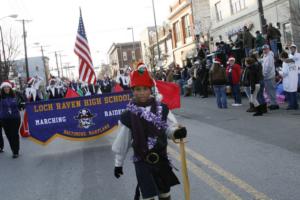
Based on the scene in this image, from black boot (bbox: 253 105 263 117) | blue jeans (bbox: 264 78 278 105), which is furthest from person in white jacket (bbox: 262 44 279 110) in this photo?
black boot (bbox: 253 105 263 117)

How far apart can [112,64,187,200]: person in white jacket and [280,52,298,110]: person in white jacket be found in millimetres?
9451

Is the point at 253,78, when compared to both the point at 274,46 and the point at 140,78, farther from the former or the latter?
the point at 140,78

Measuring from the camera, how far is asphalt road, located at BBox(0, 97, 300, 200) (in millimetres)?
5902

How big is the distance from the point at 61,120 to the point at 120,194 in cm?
444

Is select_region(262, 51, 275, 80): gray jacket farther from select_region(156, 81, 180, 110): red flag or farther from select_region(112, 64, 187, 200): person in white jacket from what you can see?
select_region(112, 64, 187, 200): person in white jacket

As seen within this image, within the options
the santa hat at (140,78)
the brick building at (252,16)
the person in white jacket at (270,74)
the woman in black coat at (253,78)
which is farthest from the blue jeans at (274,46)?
the santa hat at (140,78)

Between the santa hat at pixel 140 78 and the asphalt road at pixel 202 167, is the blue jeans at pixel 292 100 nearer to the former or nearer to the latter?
the asphalt road at pixel 202 167

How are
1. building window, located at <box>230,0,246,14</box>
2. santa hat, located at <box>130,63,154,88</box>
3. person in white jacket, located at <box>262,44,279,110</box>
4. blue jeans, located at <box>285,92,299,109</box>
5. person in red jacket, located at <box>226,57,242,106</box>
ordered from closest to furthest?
1. santa hat, located at <box>130,63,154,88</box>
2. blue jeans, located at <box>285,92,299,109</box>
3. person in white jacket, located at <box>262,44,279,110</box>
4. person in red jacket, located at <box>226,57,242,106</box>
5. building window, located at <box>230,0,246,14</box>

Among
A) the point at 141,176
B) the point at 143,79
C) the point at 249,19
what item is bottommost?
the point at 141,176

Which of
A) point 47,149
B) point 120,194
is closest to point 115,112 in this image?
point 47,149

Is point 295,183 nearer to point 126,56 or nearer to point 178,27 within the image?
point 178,27

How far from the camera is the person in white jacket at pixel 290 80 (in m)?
12.9

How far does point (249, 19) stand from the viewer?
3250 cm

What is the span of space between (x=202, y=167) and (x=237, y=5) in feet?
96.8
